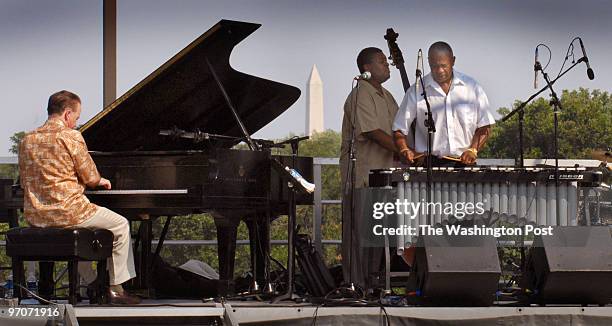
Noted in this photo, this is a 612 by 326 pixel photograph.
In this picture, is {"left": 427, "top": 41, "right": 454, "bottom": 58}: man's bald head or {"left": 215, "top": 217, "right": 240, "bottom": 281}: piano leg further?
{"left": 427, "top": 41, "right": 454, "bottom": 58}: man's bald head

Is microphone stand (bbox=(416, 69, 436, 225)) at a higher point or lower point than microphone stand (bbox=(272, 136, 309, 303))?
higher

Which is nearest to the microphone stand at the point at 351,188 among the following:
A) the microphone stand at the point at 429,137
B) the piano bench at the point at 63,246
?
the microphone stand at the point at 429,137

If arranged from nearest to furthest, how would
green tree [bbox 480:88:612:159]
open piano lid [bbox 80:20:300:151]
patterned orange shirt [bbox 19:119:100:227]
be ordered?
patterned orange shirt [bbox 19:119:100:227]
open piano lid [bbox 80:20:300:151]
green tree [bbox 480:88:612:159]

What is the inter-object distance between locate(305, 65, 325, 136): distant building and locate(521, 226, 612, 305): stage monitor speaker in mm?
2642

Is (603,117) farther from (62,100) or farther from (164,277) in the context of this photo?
(62,100)

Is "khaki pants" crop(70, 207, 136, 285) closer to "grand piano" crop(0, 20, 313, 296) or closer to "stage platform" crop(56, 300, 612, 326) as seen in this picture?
"grand piano" crop(0, 20, 313, 296)

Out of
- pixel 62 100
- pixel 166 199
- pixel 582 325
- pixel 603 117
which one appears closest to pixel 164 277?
pixel 166 199

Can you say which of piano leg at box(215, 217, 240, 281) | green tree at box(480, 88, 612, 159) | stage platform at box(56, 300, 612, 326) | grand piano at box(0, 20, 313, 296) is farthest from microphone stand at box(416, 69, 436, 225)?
green tree at box(480, 88, 612, 159)

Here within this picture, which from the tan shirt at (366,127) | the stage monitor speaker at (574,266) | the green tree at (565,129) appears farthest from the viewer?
the green tree at (565,129)

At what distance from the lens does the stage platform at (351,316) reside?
6.05m

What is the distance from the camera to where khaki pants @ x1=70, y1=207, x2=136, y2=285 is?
6.42 m

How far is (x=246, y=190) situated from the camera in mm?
6789

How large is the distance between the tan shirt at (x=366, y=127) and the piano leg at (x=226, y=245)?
826mm

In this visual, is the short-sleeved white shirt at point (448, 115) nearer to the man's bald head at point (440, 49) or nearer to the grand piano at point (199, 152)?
the man's bald head at point (440, 49)
